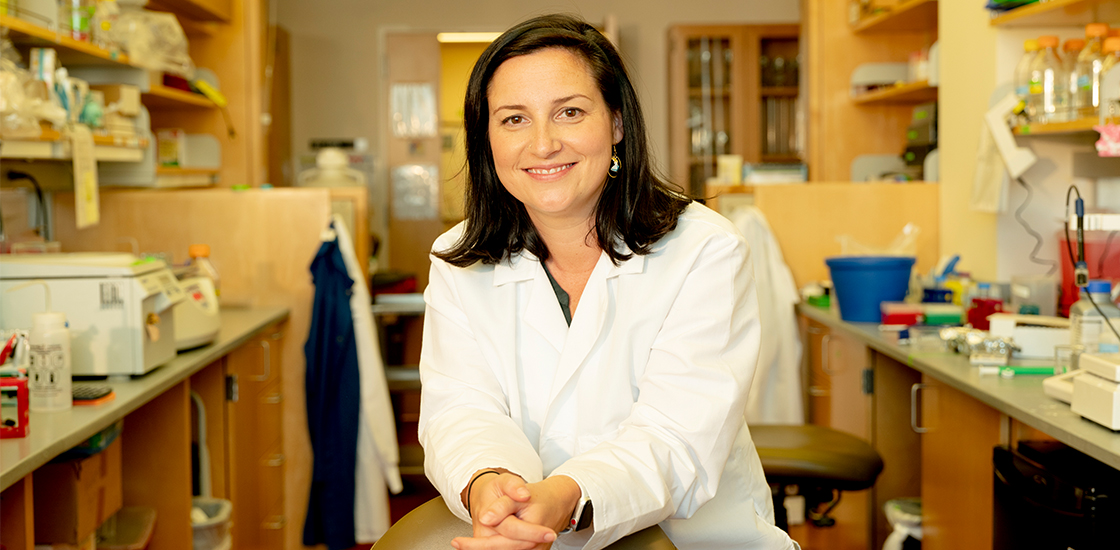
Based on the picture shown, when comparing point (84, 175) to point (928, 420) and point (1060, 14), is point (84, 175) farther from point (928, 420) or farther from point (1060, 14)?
point (1060, 14)

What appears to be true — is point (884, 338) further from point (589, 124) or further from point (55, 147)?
point (55, 147)

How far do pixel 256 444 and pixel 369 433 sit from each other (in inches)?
13.8

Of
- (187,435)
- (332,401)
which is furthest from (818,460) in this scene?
(332,401)

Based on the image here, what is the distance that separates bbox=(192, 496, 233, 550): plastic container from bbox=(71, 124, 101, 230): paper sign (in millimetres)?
799

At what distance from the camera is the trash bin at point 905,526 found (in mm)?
2457

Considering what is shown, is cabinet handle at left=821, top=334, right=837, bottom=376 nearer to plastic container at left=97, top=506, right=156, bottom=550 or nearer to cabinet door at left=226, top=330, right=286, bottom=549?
cabinet door at left=226, top=330, right=286, bottom=549

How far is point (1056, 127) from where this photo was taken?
Result: 2340 mm

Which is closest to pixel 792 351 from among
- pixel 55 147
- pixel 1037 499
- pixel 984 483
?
pixel 984 483

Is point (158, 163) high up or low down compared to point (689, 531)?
up

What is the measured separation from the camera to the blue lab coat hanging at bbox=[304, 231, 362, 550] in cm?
306

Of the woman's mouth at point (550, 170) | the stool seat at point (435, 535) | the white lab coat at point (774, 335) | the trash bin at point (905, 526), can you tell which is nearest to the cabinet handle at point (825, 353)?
the white lab coat at point (774, 335)

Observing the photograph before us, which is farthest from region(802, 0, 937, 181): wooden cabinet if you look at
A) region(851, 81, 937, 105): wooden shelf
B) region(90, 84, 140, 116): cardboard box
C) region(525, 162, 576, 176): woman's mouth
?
region(525, 162, 576, 176): woman's mouth

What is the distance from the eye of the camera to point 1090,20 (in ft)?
8.23

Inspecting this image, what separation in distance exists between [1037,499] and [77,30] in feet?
8.21
